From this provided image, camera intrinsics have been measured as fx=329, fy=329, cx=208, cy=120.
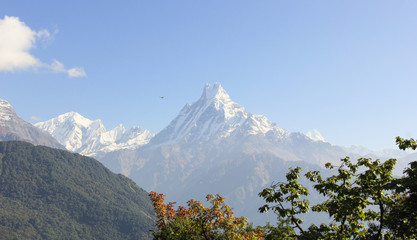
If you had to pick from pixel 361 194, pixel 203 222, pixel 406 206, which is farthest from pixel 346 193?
pixel 203 222

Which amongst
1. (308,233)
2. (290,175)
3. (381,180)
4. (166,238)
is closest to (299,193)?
(290,175)

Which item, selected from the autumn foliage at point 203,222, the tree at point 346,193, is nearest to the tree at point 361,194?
the tree at point 346,193

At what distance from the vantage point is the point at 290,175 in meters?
20.6

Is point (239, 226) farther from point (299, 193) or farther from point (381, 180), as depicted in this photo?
point (381, 180)

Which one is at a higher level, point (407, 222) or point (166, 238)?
point (407, 222)

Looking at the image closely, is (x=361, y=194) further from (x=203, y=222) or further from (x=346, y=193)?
(x=203, y=222)

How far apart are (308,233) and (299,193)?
348 cm

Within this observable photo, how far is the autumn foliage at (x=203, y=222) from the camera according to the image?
25.0 meters

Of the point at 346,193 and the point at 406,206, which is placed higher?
the point at 406,206

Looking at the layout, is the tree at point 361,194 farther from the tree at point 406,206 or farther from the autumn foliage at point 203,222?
the autumn foliage at point 203,222

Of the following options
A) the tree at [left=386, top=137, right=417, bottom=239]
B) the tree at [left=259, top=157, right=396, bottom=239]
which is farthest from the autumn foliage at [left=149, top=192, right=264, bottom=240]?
the tree at [left=386, top=137, right=417, bottom=239]

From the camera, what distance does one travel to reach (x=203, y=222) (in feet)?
83.8

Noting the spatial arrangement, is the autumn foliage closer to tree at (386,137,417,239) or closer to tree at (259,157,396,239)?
tree at (259,157,396,239)

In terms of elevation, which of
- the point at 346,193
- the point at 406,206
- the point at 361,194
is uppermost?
the point at 361,194
